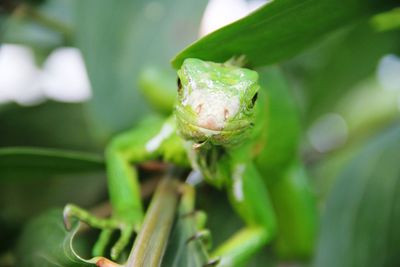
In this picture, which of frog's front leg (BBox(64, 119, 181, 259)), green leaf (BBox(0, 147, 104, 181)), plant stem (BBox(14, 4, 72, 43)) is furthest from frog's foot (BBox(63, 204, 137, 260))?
plant stem (BBox(14, 4, 72, 43))

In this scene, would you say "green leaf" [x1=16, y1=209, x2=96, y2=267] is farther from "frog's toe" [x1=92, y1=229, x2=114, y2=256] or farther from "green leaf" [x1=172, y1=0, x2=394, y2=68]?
"green leaf" [x1=172, y1=0, x2=394, y2=68]

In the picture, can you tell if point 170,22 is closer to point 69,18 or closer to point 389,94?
point 69,18

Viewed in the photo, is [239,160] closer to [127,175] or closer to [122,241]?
[127,175]

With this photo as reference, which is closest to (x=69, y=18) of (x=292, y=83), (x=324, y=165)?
(x=292, y=83)

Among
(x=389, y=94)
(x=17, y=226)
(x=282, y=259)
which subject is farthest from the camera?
(x=389, y=94)

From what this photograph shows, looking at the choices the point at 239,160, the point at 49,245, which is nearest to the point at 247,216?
the point at 239,160

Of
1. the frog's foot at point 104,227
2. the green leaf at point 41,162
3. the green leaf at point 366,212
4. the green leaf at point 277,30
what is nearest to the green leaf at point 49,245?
the frog's foot at point 104,227
